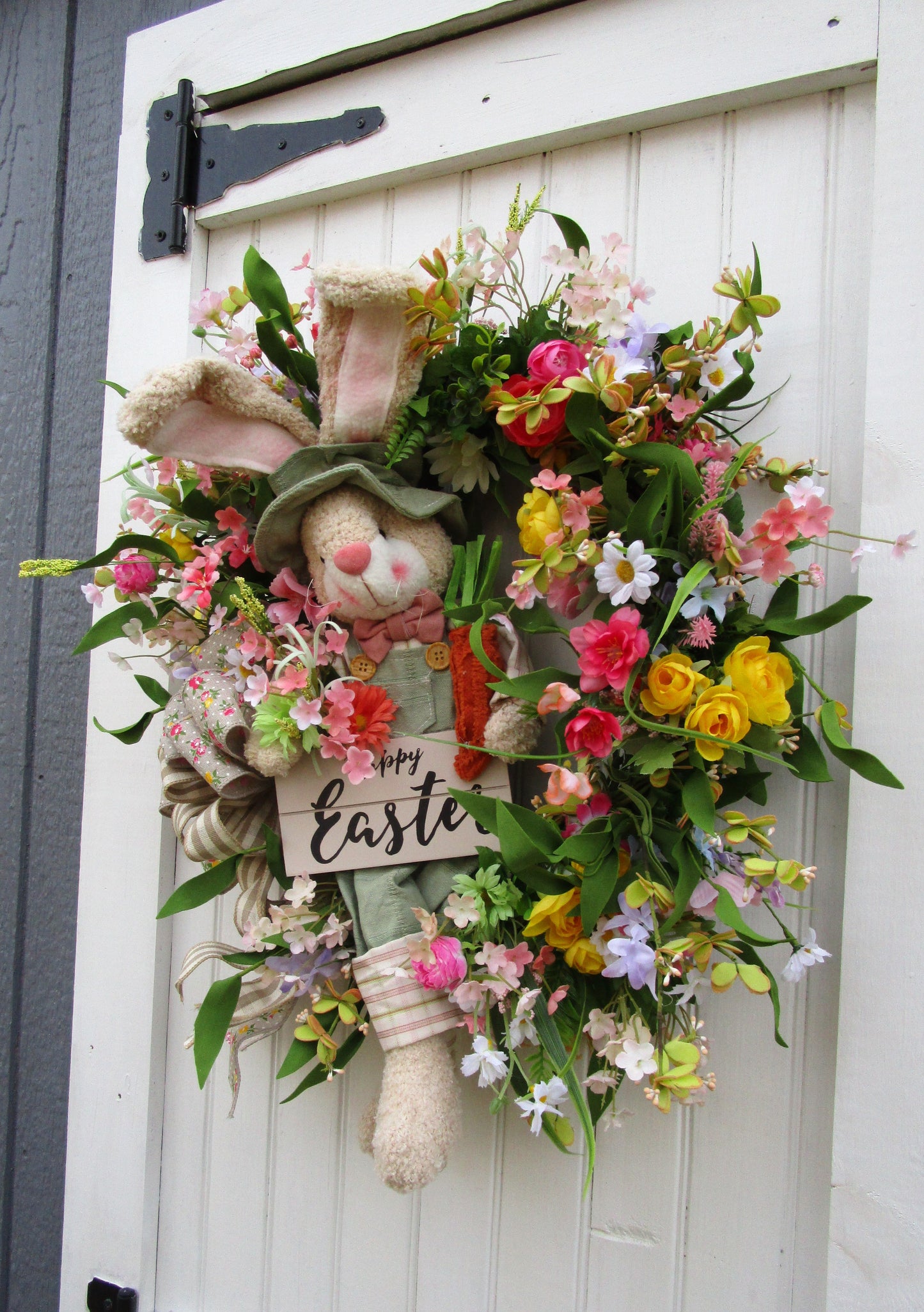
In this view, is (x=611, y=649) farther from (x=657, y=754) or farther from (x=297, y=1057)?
(x=297, y=1057)

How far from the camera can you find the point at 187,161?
108 centimetres

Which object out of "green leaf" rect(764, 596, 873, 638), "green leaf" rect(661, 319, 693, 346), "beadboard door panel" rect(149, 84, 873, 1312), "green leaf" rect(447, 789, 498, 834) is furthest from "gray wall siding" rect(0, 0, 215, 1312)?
"green leaf" rect(764, 596, 873, 638)

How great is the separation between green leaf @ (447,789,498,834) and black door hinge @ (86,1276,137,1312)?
0.79m

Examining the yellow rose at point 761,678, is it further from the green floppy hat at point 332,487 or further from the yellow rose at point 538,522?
the green floppy hat at point 332,487

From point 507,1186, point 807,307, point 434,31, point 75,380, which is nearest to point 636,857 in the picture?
point 507,1186

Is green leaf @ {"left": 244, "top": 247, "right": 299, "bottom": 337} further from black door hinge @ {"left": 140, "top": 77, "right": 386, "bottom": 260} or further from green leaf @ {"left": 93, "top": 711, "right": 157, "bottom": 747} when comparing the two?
green leaf @ {"left": 93, "top": 711, "right": 157, "bottom": 747}

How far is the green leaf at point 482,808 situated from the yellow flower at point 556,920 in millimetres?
73

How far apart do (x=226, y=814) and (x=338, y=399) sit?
42 cm

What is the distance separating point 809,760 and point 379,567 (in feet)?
1.32

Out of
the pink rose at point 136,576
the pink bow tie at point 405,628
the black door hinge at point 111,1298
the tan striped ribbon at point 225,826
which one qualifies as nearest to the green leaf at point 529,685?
the pink bow tie at point 405,628

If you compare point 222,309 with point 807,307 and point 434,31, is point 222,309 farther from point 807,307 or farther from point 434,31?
point 807,307

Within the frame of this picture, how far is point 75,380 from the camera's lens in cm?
125

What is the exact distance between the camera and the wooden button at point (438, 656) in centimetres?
80

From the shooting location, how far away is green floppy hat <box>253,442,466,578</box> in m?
0.77
